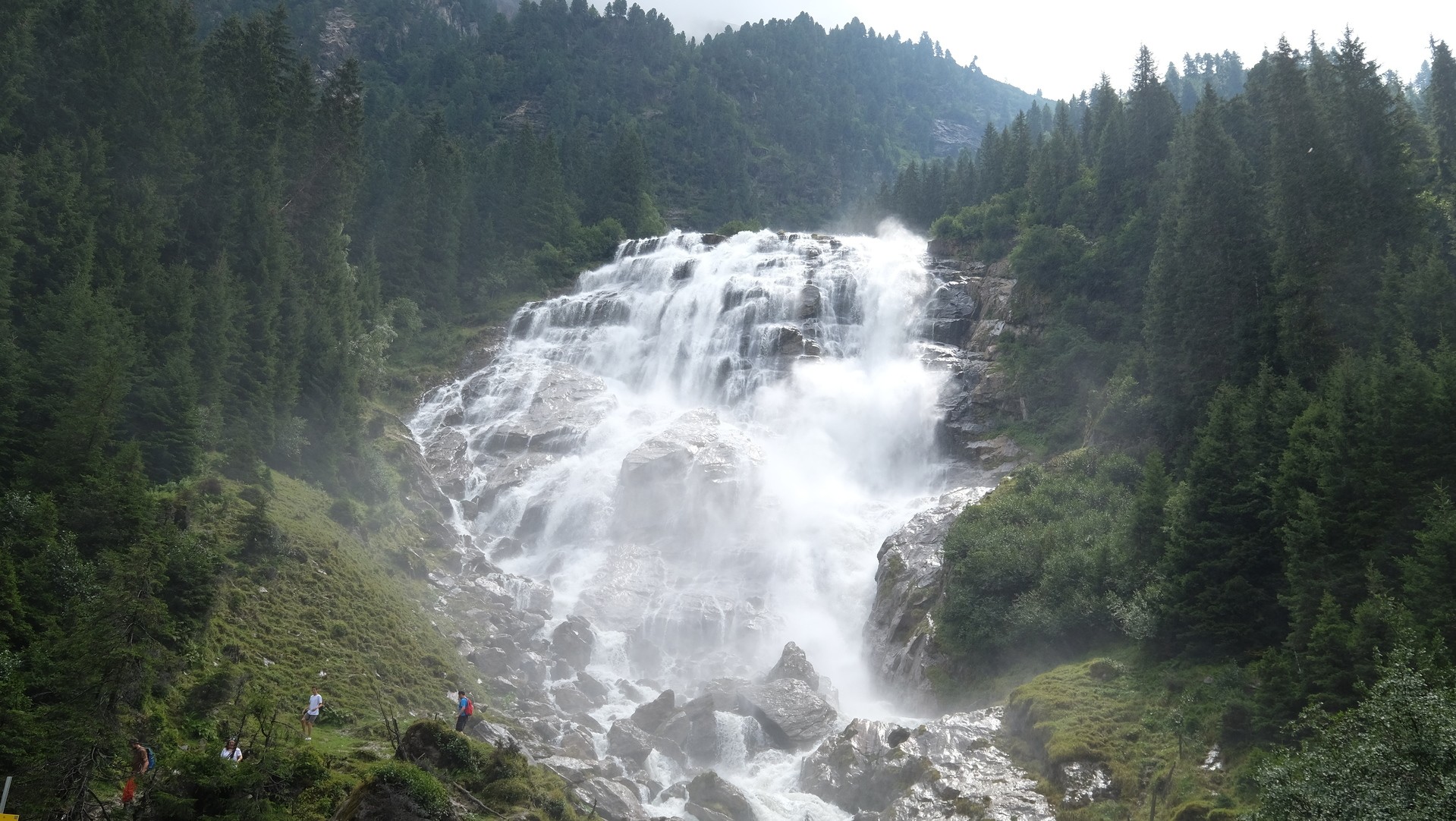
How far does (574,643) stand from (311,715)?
18423 millimetres

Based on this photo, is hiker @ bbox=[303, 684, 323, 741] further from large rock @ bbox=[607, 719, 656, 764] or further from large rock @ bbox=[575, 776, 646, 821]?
large rock @ bbox=[607, 719, 656, 764]

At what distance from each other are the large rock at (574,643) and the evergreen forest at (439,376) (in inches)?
265

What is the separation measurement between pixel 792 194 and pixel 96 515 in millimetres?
134034

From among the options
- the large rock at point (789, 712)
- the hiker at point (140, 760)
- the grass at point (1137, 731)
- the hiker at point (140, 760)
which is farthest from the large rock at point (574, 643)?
the hiker at point (140, 760)

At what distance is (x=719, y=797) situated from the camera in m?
30.9

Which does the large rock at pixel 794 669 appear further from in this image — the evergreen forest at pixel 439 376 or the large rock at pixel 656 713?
the evergreen forest at pixel 439 376

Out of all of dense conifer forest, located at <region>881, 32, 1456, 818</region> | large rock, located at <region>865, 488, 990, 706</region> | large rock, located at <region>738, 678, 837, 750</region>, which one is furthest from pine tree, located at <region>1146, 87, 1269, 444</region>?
large rock, located at <region>738, 678, 837, 750</region>

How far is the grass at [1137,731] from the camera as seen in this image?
80.0 ft

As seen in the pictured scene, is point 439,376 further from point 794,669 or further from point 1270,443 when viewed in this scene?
point 1270,443

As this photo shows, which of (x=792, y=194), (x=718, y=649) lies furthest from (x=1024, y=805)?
(x=792, y=194)

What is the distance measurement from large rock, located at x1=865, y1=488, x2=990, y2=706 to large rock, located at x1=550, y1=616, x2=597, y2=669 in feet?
44.5

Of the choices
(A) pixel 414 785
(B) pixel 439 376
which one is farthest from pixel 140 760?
(B) pixel 439 376

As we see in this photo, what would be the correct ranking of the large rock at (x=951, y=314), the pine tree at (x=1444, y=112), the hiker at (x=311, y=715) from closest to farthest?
the hiker at (x=311, y=715), the pine tree at (x=1444, y=112), the large rock at (x=951, y=314)

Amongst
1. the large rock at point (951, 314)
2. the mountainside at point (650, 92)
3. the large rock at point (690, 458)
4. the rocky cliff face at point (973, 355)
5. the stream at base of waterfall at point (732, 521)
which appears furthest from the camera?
the mountainside at point (650, 92)
